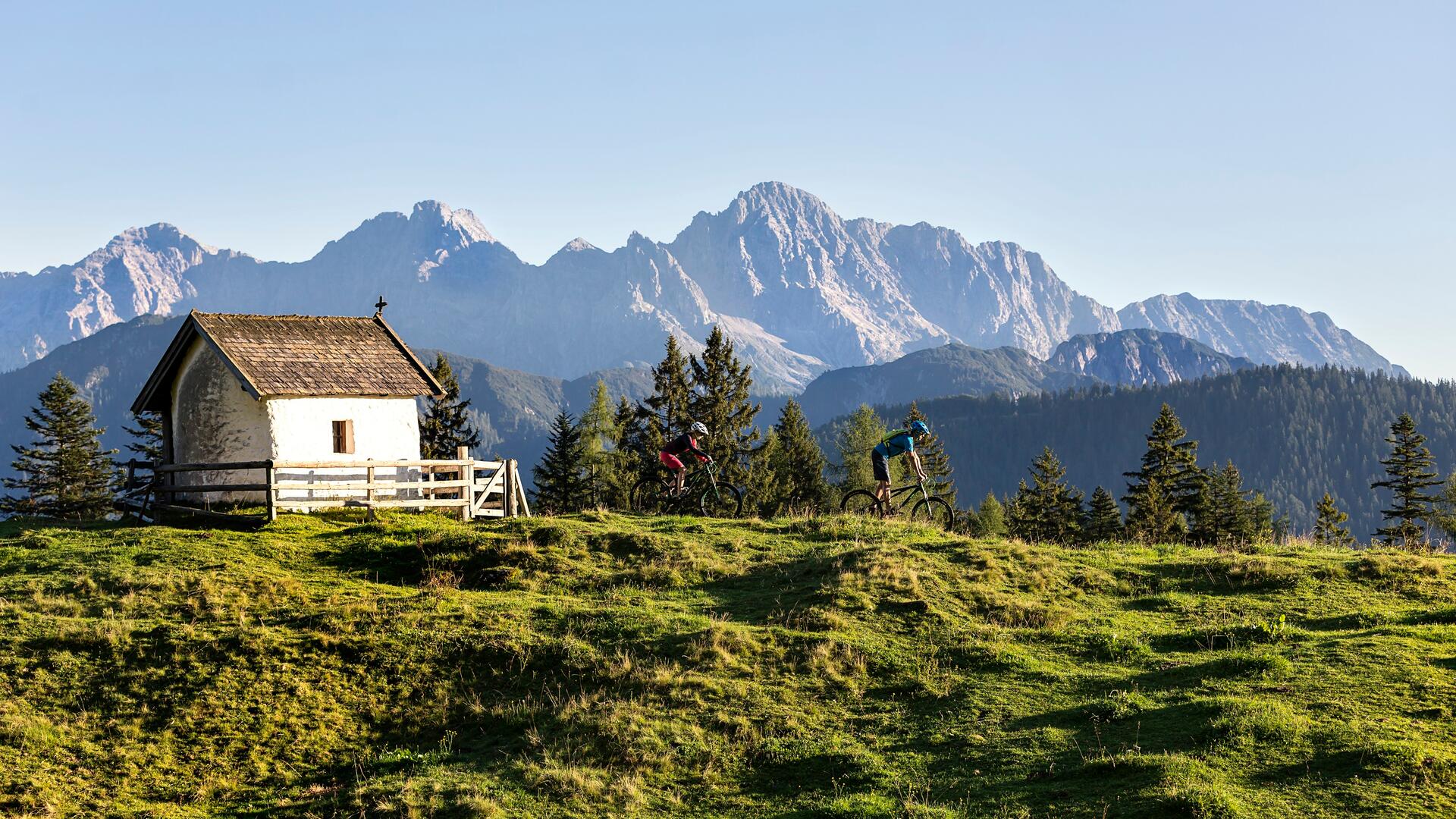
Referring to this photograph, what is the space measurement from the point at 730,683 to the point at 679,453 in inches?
620

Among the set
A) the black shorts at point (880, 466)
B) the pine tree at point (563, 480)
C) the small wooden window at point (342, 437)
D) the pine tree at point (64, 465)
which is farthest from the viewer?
the pine tree at point (563, 480)

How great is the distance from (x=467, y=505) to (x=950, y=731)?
2188 centimetres

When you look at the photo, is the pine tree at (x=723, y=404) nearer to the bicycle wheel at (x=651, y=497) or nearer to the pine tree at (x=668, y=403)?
the pine tree at (x=668, y=403)

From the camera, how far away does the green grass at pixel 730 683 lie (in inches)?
590

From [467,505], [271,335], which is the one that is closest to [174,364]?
[271,335]

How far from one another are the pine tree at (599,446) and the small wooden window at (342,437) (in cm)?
3726

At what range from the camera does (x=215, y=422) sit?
122ft

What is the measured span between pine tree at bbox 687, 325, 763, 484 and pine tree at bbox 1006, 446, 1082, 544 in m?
21.2

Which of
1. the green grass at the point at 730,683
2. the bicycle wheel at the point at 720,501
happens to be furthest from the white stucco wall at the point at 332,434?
the bicycle wheel at the point at 720,501

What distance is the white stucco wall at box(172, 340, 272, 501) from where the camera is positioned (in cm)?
3628

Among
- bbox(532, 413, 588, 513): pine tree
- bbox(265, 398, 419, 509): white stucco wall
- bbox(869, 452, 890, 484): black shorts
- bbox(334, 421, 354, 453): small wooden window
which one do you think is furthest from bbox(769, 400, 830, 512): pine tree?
bbox(869, 452, 890, 484): black shorts

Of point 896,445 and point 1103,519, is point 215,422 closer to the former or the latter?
point 896,445

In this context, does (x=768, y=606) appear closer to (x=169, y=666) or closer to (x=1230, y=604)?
(x=1230, y=604)

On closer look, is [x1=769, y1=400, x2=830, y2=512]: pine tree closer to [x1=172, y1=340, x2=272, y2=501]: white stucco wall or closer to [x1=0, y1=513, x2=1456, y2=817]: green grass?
[x1=172, y1=340, x2=272, y2=501]: white stucco wall
